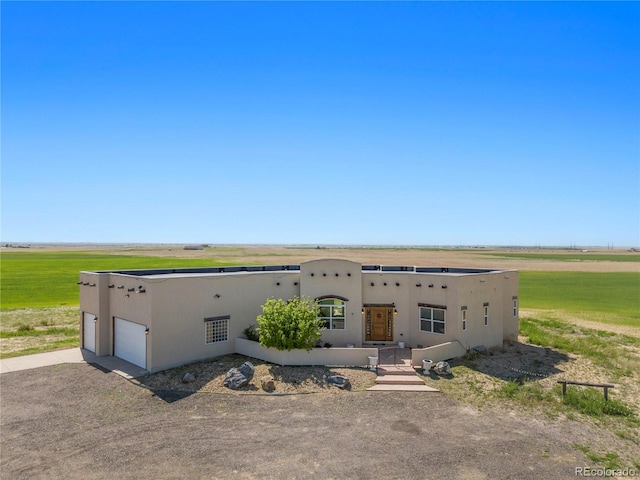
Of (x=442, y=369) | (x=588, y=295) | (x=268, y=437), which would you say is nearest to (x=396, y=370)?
(x=442, y=369)

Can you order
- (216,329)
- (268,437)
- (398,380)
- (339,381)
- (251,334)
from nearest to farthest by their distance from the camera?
1. (268,437)
2. (339,381)
3. (398,380)
4. (216,329)
5. (251,334)

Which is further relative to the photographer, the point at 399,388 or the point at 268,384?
the point at 399,388

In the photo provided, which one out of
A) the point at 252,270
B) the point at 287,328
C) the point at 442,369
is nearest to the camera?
the point at 442,369

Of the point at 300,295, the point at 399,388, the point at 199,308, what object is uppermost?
the point at 300,295

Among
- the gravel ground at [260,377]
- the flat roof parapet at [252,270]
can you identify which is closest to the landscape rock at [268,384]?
the gravel ground at [260,377]

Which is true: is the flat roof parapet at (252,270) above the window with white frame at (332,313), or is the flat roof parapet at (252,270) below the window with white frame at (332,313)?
above

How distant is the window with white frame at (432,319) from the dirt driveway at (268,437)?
6.39 metres

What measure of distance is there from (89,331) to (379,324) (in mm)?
17979

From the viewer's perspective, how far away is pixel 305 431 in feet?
47.4

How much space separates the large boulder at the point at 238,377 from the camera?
18500 mm

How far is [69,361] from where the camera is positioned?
22578mm

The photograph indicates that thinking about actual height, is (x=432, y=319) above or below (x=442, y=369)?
above

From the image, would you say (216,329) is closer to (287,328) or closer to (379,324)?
(287,328)

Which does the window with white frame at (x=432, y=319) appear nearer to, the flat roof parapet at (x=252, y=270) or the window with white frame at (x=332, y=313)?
the flat roof parapet at (x=252, y=270)
